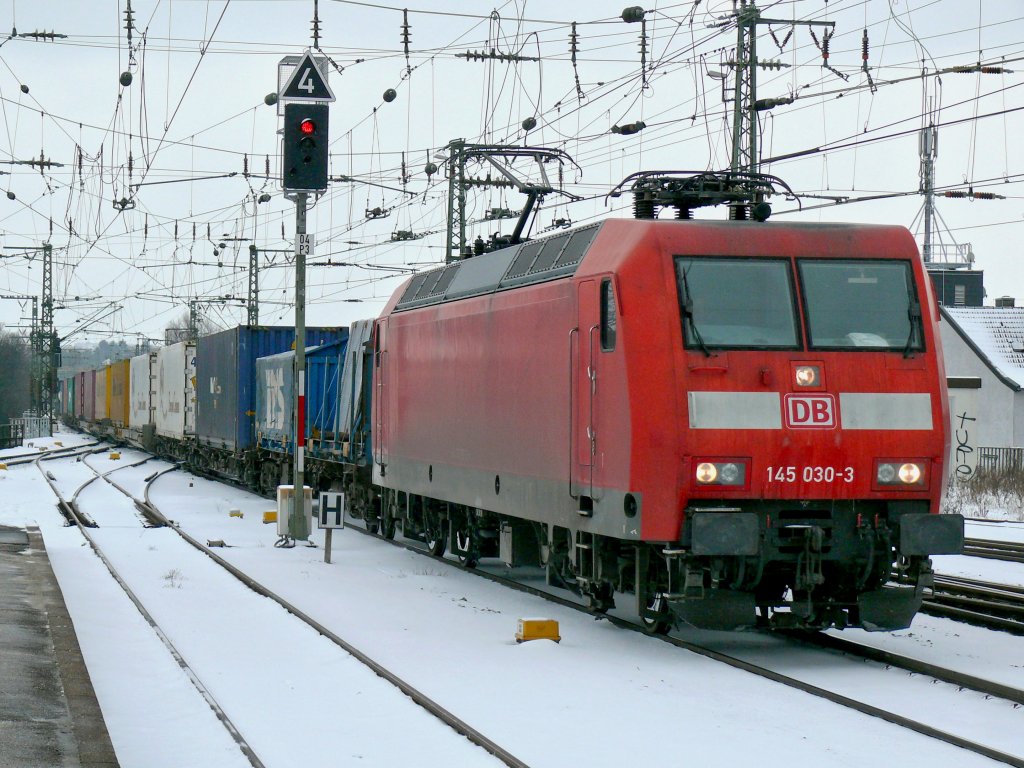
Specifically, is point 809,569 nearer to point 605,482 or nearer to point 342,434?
point 605,482

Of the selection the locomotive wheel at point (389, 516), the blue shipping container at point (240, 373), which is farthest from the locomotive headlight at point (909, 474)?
the blue shipping container at point (240, 373)

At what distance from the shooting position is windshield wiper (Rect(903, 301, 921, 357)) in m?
11.0

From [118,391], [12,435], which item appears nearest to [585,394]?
[118,391]

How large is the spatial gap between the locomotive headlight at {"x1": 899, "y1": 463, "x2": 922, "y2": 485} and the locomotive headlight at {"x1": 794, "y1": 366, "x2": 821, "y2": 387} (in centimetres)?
93

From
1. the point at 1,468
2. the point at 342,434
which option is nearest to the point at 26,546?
the point at 342,434

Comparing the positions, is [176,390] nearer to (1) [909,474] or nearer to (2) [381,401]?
(2) [381,401]

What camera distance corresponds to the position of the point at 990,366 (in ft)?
135

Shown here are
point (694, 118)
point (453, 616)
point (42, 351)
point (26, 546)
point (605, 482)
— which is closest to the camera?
point (605, 482)

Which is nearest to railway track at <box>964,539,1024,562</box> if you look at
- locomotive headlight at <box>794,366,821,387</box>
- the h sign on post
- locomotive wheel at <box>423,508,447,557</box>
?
locomotive wheel at <box>423,508,447,557</box>

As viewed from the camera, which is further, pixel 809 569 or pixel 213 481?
pixel 213 481

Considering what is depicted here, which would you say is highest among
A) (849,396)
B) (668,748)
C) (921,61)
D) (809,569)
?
(921,61)

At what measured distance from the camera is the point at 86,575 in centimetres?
1595

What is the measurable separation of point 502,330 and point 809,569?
4.53m

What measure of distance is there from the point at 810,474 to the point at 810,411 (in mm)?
482
